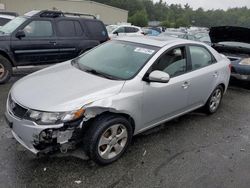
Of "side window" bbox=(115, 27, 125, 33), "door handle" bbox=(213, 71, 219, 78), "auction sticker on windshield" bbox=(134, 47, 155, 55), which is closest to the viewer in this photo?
"auction sticker on windshield" bbox=(134, 47, 155, 55)

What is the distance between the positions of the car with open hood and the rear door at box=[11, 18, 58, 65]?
4.75m

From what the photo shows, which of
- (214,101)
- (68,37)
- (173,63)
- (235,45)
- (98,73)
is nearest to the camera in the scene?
(98,73)

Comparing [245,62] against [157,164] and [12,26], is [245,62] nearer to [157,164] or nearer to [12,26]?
[157,164]

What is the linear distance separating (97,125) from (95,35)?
5330mm

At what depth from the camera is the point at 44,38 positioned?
6953 mm

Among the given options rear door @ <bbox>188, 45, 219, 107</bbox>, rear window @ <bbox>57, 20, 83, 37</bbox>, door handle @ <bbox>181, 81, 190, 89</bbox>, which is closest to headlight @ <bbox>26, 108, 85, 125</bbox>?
door handle @ <bbox>181, 81, 190, 89</bbox>

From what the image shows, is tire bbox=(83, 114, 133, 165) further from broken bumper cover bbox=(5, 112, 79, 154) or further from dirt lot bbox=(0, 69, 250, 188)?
broken bumper cover bbox=(5, 112, 79, 154)

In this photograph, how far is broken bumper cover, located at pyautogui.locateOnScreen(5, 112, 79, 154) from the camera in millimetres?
2848

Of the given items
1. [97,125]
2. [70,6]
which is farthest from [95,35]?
[70,6]

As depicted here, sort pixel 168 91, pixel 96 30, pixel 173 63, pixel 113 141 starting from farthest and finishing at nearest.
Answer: pixel 96 30
pixel 173 63
pixel 168 91
pixel 113 141

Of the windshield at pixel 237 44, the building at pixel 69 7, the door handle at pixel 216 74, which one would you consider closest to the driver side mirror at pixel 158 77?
the door handle at pixel 216 74

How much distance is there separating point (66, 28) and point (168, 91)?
458 centimetres

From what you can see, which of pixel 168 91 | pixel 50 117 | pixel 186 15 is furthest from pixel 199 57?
pixel 186 15

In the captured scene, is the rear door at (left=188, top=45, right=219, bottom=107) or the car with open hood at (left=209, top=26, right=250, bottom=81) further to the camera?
the car with open hood at (left=209, top=26, right=250, bottom=81)
